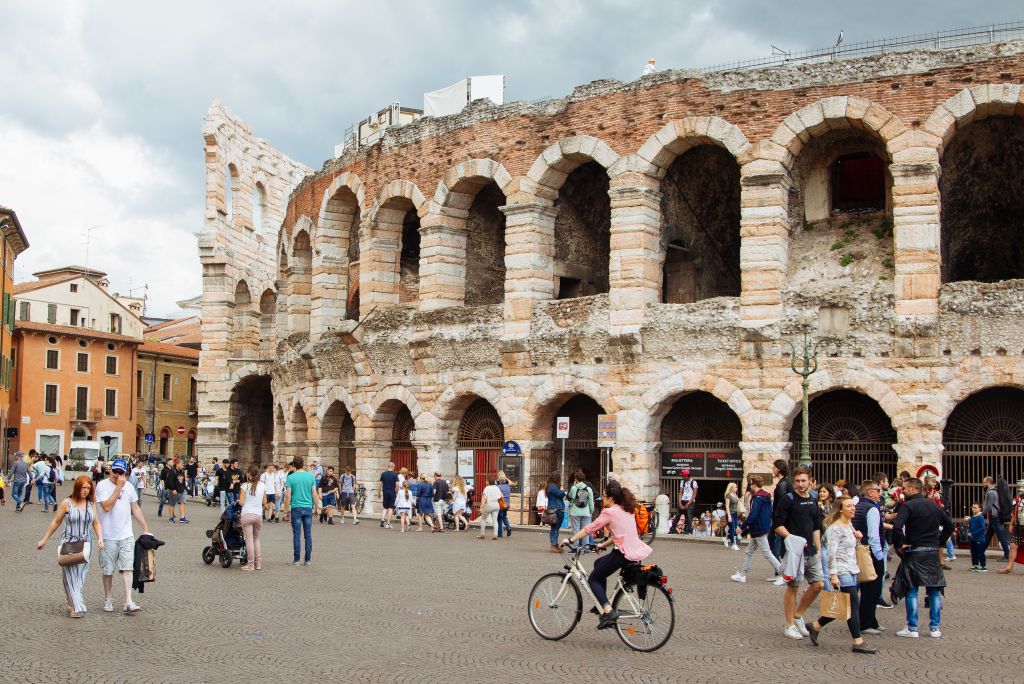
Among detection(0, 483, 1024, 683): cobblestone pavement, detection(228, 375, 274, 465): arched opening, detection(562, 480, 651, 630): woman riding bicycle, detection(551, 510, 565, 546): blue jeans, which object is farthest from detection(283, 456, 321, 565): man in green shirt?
detection(228, 375, 274, 465): arched opening

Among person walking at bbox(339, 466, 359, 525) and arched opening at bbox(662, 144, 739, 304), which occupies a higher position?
arched opening at bbox(662, 144, 739, 304)

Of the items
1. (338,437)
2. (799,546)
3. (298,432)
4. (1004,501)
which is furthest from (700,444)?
(799,546)

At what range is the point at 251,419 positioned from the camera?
140 feet

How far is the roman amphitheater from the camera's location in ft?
72.5

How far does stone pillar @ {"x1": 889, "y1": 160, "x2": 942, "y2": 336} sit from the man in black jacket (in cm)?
1178

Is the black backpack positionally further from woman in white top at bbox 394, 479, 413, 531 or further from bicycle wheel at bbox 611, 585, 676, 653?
woman in white top at bbox 394, 479, 413, 531

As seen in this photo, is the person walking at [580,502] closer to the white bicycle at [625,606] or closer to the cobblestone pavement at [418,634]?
the cobblestone pavement at [418,634]

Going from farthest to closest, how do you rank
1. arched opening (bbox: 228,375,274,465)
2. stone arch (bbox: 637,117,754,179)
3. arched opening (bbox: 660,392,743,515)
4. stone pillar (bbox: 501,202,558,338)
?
arched opening (bbox: 228,375,274,465) < stone pillar (bbox: 501,202,558,338) < arched opening (bbox: 660,392,743,515) < stone arch (bbox: 637,117,754,179)

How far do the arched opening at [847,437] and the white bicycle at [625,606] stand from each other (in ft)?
45.3

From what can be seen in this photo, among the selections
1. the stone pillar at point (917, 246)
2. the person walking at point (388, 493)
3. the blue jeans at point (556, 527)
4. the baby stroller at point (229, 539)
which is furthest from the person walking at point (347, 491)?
the stone pillar at point (917, 246)

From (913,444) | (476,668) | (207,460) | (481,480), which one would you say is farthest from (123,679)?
(207,460)

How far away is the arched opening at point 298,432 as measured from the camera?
3391cm

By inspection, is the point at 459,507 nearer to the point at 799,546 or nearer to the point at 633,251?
the point at 633,251

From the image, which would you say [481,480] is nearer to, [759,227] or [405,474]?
[405,474]
